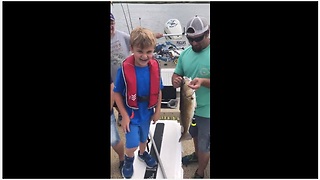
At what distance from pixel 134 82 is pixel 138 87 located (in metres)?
0.06

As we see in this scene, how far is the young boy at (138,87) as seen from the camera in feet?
6.11

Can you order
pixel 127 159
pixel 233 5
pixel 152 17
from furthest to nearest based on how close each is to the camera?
pixel 152 17 < pixel 127 159 < pixel 233 5

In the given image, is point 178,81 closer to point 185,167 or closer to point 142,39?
point 142,39

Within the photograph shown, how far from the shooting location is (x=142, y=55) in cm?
187

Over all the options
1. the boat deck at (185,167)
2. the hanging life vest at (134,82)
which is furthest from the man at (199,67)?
the boat deck at (185,167)

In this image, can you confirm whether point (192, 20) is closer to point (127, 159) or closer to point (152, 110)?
point (152, 110)

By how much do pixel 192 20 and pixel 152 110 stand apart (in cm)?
75

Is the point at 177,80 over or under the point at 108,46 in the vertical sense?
under

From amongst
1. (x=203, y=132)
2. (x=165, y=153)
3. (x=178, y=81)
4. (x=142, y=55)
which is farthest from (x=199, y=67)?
(x=165, y=153)

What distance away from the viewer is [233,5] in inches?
50.0

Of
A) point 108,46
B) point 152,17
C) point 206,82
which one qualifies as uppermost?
point 152,17

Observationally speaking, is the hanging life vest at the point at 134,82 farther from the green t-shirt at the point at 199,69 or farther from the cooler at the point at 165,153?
the cooler at the point at 165,153

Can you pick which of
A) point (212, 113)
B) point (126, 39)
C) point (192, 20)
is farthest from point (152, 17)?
point (212, 113)

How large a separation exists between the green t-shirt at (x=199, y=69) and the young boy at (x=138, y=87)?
28 cm
